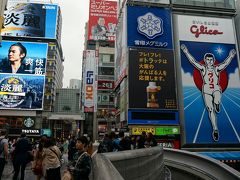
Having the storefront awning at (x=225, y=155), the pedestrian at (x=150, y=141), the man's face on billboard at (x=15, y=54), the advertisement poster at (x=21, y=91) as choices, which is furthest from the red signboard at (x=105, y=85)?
the pedestrian at (x=150, y=141)

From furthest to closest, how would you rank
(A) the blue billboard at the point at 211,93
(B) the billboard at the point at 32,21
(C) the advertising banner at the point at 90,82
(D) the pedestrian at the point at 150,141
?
(B) the billboard at the point at 32,21 → (C) the advertising banner at the point at 90,82 → (A) the blue billboard at the point at 211,93 → (D) the pedestrian at the point at 150,141

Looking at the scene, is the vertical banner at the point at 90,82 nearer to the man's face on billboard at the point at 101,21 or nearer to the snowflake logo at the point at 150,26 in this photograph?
the snowflake logo at the point at 150,26

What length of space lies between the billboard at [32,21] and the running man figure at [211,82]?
1288 inches

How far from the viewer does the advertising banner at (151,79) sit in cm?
2998

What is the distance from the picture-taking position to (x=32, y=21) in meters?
57.3

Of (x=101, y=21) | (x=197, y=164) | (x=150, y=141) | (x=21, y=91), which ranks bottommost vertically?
(x=197, y=164)

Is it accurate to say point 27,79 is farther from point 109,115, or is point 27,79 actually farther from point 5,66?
point 109,115

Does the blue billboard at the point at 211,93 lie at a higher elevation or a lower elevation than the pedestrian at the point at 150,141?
higher

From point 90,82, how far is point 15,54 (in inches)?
704

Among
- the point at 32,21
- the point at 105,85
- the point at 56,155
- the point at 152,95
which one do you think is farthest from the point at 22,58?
the point at 56,155

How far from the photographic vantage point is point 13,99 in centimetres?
5162

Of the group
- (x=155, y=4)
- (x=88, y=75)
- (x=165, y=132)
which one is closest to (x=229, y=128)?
(x=165, y=132)

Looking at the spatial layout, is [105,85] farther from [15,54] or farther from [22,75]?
[15,54]

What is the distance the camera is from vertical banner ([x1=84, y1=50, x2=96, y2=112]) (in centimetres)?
4219
